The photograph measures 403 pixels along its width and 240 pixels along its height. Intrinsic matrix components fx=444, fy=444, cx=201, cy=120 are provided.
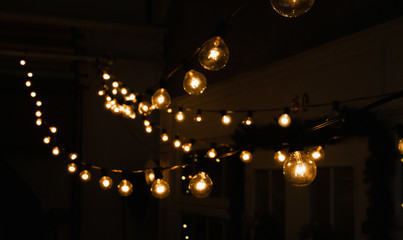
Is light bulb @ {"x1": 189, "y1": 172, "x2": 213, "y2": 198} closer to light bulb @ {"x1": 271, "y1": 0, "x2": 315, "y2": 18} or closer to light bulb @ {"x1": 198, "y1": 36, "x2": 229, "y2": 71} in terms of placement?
light bulb @ {"x1": 198, "y1": 36, "x2": 229, "y2": 71}

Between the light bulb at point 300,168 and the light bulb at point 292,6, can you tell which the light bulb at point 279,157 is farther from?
the light bulb at point 292,6

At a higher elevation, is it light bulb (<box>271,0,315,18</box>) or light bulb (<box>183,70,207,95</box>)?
light bulb (<box>271,0,315,18</box>)

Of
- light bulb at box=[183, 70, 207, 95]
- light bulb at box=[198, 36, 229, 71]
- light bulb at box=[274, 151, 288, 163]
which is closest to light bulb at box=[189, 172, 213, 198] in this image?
light bulb at box=[183, 70, 207, 95]

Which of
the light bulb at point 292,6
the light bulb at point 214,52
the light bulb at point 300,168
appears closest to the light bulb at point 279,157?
the light bulb at point 214,52

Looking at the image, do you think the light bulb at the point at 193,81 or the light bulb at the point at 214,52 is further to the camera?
the light bulb at the point at 193,81

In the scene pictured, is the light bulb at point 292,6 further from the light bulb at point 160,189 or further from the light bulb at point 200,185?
the light bulb at point 160,189

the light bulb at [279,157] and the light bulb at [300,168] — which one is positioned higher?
the light bulb at [279,157]

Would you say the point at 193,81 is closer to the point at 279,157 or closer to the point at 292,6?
the point at 292,6

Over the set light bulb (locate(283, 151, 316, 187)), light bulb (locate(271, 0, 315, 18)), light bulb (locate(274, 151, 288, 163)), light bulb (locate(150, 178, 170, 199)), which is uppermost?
light bulb (locate(271, 0, 315, 18))

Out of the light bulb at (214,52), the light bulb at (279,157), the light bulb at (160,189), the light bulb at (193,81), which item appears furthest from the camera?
the light bulb at (279,157)

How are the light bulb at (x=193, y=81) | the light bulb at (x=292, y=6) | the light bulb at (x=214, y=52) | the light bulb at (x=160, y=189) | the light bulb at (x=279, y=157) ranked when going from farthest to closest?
the light bulb at (x=279, y=157)
the light bulb at (x=160, y=189)
the light bulb at (x=193, y=81)
the light bulb at (x=214, y=52)
the light bulb at (x=292, y=6)

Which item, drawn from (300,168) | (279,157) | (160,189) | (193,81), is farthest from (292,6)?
(279,157)

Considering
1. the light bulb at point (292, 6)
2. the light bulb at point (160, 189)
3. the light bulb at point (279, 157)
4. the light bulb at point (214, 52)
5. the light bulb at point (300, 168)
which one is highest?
the light bulb at point (292, 6)

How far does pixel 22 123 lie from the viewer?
9.14 metres
